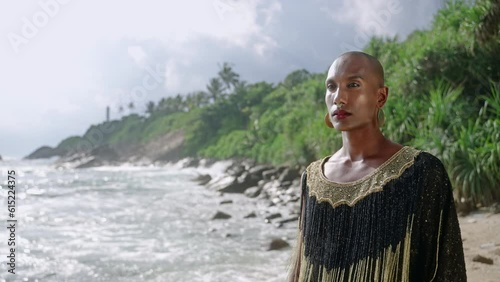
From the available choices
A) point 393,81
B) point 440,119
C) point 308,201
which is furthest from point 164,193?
point 308,201

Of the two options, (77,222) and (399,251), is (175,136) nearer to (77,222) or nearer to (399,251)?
(77,222)

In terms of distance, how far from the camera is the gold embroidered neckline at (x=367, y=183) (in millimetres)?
1340

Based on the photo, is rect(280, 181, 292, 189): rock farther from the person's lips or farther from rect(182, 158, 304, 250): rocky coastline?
the person's lips

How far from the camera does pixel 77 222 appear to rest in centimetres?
1141

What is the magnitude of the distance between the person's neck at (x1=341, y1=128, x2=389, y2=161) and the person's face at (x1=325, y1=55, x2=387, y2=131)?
0.04 meters

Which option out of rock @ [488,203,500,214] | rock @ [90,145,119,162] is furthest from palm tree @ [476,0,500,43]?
rock @ [90,145,119,162]

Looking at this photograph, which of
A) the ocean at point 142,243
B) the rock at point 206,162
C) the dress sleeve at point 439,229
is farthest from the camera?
the rock at point 206,162

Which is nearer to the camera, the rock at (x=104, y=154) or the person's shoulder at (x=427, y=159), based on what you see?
the person's shoulder at (x=427, y=159)

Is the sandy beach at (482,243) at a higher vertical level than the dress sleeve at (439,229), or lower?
lower

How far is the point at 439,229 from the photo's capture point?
129 cm

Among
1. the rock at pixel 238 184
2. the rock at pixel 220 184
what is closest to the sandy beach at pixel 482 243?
the rock at pixel 238 184

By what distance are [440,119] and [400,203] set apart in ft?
27.7

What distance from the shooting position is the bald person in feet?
4.25

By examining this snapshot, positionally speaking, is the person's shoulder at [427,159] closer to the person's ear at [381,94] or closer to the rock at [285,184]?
the person's ear at [381,94]
